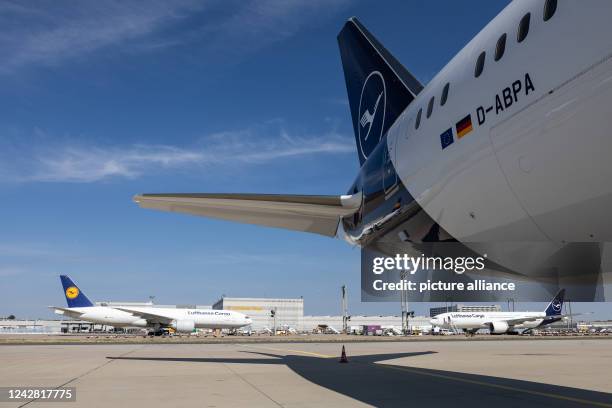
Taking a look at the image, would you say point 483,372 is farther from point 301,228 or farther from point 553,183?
point 553,183

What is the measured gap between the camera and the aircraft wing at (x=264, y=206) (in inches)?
353

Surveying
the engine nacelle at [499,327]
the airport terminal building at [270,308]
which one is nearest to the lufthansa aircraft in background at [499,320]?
the engine nacelle at [499,327]

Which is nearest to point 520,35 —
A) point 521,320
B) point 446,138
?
point 446,138

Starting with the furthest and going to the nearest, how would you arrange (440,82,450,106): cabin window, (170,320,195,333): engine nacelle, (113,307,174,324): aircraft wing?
(113,307,174,324): aircraft wing < (170,320,195,333): engine nacelle < (440,82,450,106): cabin window

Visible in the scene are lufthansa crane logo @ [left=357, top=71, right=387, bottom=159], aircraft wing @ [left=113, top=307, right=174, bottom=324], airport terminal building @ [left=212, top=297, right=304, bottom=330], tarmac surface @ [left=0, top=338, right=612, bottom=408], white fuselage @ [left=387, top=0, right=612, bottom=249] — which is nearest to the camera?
white fuselage @ [left=387, top=0, right=612, bottom=249]

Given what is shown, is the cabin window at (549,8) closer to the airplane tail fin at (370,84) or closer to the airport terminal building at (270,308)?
the airplane tail fin at (370,84)

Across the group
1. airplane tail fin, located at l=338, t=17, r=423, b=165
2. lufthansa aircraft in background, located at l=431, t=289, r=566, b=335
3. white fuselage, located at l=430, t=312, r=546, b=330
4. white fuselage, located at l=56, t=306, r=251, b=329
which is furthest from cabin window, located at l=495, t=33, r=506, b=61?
white fuselage, located at l=430, t=312, r=546, b=330

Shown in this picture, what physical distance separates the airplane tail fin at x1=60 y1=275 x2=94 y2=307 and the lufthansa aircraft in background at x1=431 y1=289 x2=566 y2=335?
5035 cm

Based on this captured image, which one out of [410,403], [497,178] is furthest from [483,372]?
[497,178]

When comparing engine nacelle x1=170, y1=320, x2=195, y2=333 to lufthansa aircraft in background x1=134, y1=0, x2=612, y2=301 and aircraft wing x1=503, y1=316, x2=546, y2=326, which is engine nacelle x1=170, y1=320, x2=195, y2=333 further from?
lufthansa aircraft in background x1=134, y1=0, x2=612, y2=301

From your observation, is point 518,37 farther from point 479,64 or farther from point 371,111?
point 371,111

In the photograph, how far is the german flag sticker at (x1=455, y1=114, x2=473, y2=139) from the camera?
4.83m

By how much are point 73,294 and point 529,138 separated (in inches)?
3073

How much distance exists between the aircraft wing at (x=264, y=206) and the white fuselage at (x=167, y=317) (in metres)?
59.1
